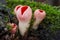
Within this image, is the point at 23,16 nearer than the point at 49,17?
Yes

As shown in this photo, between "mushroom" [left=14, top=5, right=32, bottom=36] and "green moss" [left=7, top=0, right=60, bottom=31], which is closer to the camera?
"mushroom" [left=14, top=5, right=32, bottom=36]

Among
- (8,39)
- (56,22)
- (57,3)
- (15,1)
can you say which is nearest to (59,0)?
(57,3)

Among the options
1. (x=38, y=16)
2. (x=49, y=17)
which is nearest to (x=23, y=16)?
(x=38, y=16)

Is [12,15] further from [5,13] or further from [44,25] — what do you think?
[44,25]

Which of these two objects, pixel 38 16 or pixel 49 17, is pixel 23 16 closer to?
pixel 38 16
